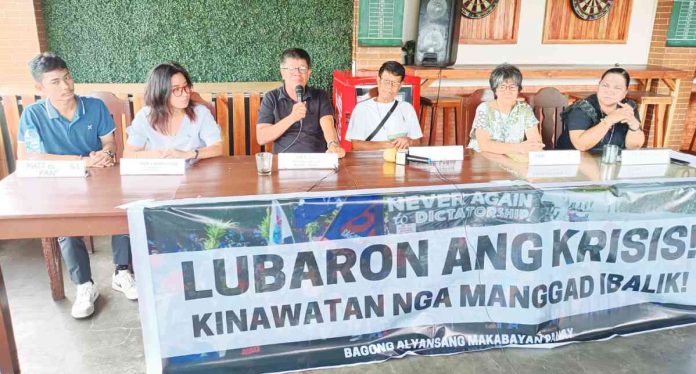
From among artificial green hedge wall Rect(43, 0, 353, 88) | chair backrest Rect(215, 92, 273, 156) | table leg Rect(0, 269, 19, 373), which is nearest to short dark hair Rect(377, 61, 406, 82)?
chair backrest Rect(215, 92, 273, 156)

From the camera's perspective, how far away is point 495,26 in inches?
202

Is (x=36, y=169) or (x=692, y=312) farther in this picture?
(x=692, y=312)

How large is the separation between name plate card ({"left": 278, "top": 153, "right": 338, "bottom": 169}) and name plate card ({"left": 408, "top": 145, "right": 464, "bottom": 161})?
1.36ft

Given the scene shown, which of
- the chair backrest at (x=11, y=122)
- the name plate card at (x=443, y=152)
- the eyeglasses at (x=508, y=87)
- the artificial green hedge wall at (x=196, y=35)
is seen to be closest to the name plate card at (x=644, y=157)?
the eyeglasses at (x=508, y=87)

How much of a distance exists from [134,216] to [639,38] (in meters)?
5.63

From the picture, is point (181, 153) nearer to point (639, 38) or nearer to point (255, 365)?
point (255, 365)

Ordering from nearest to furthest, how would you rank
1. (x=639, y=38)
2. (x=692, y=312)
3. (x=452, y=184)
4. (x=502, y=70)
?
(x=452, y=184), (x=692, y=312), (x=502, y=70), (x=639, y=38)

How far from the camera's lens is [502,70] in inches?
109

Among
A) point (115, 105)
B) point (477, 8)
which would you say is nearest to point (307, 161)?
point (115, 105)

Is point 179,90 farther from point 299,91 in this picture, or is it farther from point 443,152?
point 443,152

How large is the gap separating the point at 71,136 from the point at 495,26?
13.2 feet

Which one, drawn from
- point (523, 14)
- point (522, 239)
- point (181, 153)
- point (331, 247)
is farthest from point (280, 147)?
point (523, 14)

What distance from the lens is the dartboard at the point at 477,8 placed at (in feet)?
16.3

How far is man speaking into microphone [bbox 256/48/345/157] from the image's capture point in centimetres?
279
